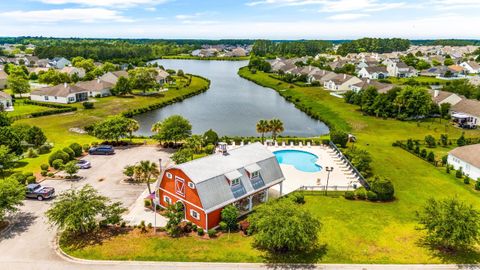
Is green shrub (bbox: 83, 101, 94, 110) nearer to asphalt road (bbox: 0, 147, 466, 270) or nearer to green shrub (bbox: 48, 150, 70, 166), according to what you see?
green shrub (bbox: 48, 150, 70, 166)

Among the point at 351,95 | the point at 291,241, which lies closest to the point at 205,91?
the point at 351,95

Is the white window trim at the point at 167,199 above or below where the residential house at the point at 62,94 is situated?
below

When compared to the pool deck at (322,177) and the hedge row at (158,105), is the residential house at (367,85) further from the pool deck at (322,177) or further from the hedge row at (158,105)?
the pool deck at (322,177)

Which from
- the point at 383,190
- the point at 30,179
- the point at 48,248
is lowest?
the point at 48,248

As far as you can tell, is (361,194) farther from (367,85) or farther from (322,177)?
(367,85)

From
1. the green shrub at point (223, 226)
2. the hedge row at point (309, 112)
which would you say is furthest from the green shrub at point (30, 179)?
the hedge row at point (309, 112)

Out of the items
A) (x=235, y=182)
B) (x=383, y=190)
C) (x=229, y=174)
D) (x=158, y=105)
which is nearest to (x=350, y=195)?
(x=383, y=190)

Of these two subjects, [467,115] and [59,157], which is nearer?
[59,157]

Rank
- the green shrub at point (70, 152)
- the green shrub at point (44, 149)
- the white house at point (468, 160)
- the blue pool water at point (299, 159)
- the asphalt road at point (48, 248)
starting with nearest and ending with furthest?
the asphalt road at point (48, 248)
the white house at point (468, 160)
the green shrub at point (70, 152)
the blue pool water at point (299, 159)
the green shrub at point (44, 149)
